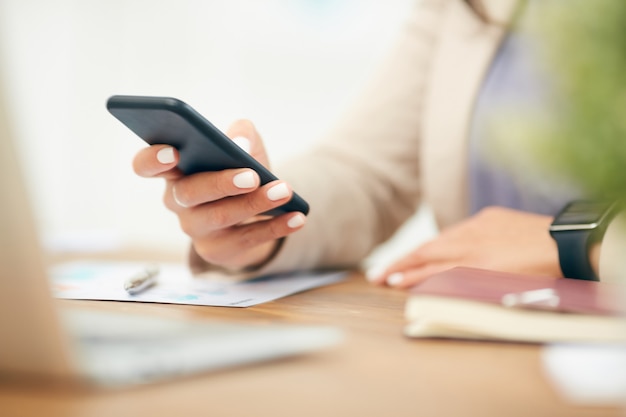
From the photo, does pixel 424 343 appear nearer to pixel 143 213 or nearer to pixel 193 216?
pixel 193 216

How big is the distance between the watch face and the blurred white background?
43.1 inches

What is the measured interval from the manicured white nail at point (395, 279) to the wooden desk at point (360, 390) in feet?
0.74

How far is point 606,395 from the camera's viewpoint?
0.84 feet

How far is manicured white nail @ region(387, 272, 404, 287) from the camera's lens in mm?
584

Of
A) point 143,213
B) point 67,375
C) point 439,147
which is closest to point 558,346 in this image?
point 67,375

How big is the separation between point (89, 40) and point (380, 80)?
1.24 meters

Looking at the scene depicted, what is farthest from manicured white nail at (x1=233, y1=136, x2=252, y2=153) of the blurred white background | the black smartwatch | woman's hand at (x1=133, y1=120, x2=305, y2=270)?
the blurred white background

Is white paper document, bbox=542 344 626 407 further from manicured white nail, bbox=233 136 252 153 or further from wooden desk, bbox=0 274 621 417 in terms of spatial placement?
manicured white nail, bbox=233 136 252 153

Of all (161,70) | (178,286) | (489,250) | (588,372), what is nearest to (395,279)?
(489,250)

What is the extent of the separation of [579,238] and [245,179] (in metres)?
0.23

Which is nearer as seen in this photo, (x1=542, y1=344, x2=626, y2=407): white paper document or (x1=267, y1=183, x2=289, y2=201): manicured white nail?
(x1=542, y1=344, x2=626, y2=407): white paper document

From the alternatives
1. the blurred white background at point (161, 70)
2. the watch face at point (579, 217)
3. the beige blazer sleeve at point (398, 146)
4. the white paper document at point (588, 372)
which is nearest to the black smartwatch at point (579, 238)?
the watch face at point (579, 217)

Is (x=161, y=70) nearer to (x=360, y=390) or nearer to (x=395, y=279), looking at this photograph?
(x=395, y=279)

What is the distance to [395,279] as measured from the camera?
59 cm
